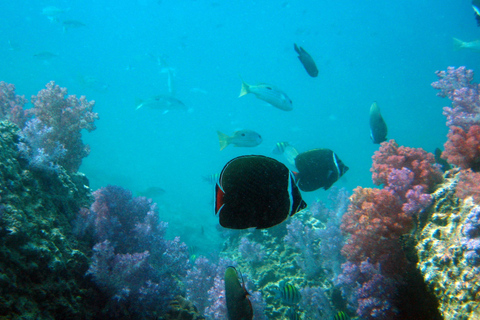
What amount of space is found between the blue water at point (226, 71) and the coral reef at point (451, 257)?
41119mm

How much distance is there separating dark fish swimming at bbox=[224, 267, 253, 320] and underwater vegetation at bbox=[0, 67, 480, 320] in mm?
16

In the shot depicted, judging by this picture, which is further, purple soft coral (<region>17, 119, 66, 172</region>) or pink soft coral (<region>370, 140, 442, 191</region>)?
pink soft coral (<region>370, 140, 442, 191</region>)

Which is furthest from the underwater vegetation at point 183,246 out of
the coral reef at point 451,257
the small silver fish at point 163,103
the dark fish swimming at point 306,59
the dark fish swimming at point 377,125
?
the small silver fish at point 163,103

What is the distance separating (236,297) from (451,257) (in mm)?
2006

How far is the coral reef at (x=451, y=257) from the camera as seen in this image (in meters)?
1.78

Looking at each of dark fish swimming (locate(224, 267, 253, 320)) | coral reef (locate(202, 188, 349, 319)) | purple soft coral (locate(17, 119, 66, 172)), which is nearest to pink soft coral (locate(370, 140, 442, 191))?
coral reef (locate(202, 188, 349, 319))

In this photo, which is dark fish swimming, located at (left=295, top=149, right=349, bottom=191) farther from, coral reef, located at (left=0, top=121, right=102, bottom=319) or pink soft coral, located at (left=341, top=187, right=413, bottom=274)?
coral reef, located at (left=0, top=121, right=102, bottom=319)

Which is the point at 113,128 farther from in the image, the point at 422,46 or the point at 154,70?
the point at 422,46

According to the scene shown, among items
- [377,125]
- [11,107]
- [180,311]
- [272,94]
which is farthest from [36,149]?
[377,125]

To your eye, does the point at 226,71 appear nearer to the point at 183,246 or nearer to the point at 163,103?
the point at 163,103

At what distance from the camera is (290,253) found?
592 centimetres

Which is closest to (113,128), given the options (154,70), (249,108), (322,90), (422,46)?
(154,70)

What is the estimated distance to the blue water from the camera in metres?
52.1

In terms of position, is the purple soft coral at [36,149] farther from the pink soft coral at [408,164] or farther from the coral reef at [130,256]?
the pink soft coral at [408,164]
